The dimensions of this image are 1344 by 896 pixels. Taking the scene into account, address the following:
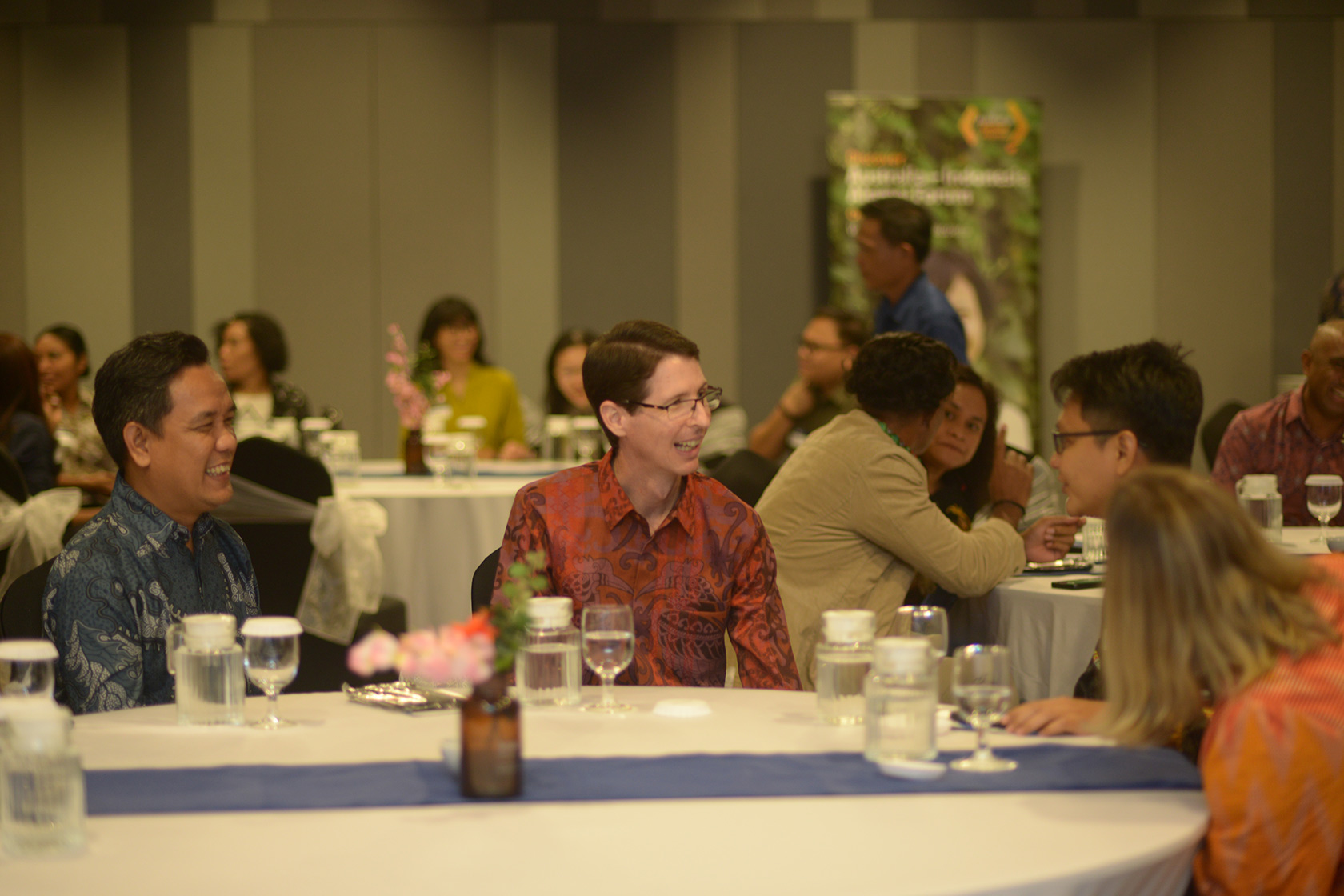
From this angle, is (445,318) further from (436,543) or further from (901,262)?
(901,262)

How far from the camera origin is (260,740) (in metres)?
1.82

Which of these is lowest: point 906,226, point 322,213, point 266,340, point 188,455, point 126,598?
point 126,598

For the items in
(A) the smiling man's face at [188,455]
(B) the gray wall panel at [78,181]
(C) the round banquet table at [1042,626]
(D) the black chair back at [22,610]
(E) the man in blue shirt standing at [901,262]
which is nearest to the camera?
(D) the black chair back at [22,610]

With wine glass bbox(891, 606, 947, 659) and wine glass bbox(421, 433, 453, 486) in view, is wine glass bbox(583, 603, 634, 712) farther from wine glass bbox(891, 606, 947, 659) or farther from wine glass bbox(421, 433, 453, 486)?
wine glass bbox(421, 433, 453, 486)

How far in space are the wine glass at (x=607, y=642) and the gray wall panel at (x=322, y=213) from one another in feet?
19.9

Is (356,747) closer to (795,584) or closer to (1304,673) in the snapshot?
(1304,673)

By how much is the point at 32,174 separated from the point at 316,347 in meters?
1.90

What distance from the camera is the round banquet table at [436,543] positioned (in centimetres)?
472

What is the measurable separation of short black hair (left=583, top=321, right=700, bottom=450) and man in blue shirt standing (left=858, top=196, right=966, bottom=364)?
9.85ft

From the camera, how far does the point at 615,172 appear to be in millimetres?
7750

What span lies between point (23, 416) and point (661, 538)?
12.7 feet

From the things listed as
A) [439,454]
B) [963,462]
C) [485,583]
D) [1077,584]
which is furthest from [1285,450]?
[439,454]

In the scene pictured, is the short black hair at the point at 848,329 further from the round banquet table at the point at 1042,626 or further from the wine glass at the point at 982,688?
the wine glass at the point at 982,688

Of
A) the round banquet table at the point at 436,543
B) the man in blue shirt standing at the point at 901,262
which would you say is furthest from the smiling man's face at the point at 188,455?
the man in blue shirt standing at the point at 901,262
